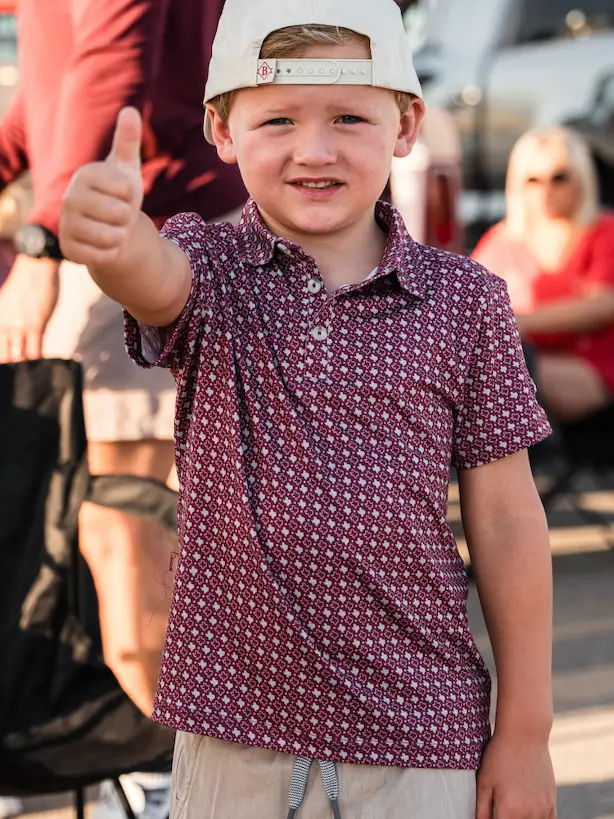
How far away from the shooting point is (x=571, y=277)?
5.77m

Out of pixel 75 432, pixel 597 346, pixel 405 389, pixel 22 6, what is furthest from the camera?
pixel 597 346

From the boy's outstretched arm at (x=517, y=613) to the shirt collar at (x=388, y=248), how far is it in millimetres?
259

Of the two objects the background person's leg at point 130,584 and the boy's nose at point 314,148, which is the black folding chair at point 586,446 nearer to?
the background person's leg at point 130,584

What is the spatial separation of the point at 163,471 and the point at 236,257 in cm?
99

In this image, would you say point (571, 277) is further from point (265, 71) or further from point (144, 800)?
point (265, 71)

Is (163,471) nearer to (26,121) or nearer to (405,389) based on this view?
(26,121)

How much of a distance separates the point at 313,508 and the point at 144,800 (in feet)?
4.48

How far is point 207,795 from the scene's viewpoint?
1.73 m

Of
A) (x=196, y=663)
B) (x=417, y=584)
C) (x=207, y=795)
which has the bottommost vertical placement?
(x=207, y=795)

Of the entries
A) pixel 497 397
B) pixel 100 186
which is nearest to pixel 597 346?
pixel 497 397

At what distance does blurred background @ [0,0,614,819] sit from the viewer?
5.86 meters

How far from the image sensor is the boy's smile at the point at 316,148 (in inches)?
65.8

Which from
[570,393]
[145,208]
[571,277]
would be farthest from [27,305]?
[571,277]

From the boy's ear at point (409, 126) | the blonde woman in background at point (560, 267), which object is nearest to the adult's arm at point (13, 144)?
the boy's ear at point (409, 126)
